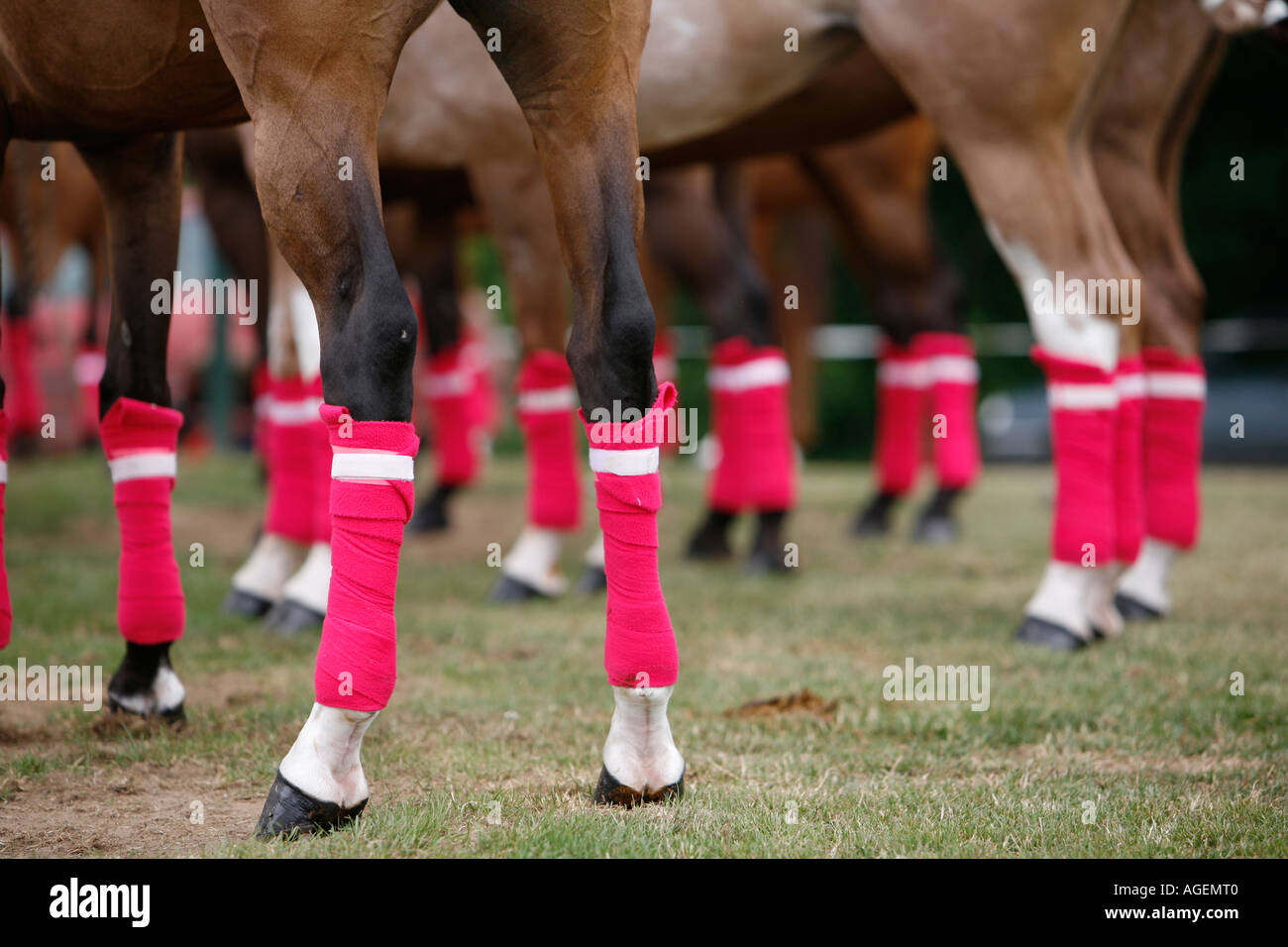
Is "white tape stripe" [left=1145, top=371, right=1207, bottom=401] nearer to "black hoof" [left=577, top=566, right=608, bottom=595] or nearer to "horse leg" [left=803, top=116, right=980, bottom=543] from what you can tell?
"horse leg" [left=803, top=116, right=980, bottom=543]

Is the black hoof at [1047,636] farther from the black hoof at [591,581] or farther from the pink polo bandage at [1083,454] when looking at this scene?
the black hoof at [591,581]

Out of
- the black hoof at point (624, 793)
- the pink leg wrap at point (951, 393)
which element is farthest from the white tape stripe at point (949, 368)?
the black hoof at point (624, 793)

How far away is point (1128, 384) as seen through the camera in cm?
441

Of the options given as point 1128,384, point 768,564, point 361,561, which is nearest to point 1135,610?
point 1128,384

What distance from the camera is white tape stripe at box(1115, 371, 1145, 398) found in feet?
14.3

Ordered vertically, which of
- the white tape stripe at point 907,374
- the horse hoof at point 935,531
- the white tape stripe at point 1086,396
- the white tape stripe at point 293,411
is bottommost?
the horse hoof at point 935,531

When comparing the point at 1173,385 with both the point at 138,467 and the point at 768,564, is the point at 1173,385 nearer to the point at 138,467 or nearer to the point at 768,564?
the point at 768,564

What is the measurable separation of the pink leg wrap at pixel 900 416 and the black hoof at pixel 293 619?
372cm

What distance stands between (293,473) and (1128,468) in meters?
2.97

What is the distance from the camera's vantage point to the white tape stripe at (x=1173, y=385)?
493 centimetres

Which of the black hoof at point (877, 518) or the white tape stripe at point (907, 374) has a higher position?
the white tape stripe at point (907, 374)
